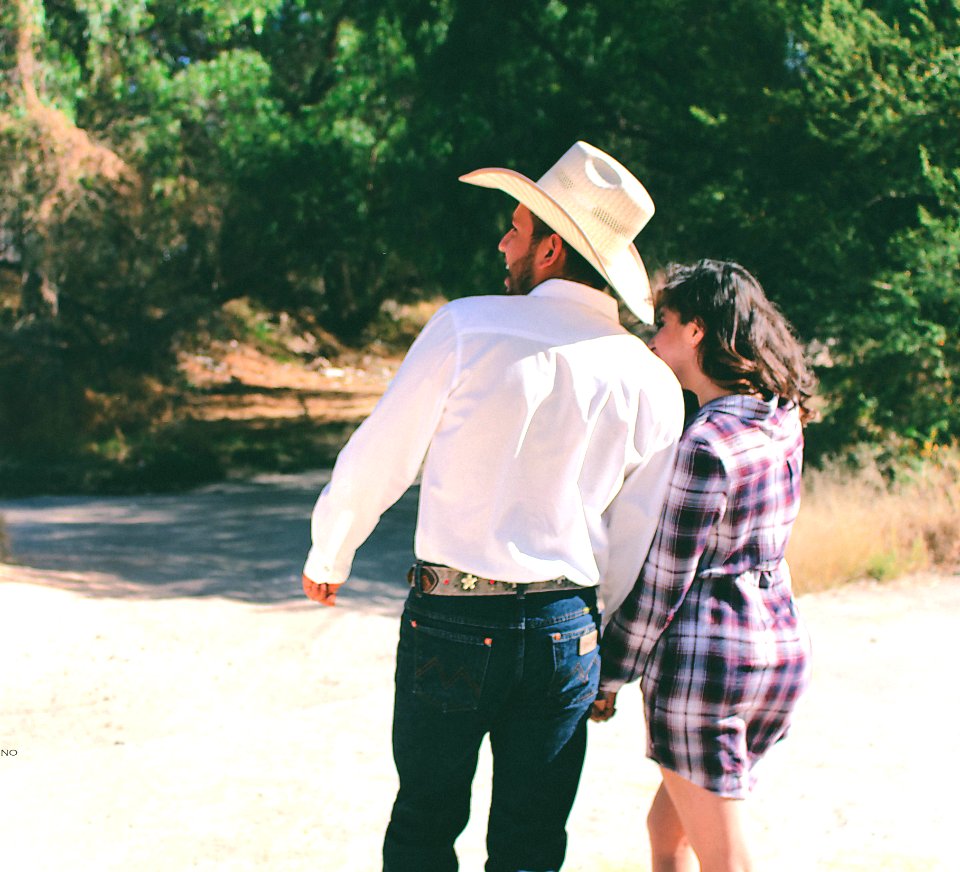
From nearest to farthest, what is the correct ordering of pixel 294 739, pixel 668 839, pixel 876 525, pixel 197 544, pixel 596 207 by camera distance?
1. pixel 596 207
2. pixel 668 839
3. pixel 294 739
4. pixel 876 525
5. pixel 197 544

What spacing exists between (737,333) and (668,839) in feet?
3.84

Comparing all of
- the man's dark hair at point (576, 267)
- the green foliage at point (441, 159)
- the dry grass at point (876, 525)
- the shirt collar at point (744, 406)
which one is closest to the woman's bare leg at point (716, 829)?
the shirt collar at point (744, 406)

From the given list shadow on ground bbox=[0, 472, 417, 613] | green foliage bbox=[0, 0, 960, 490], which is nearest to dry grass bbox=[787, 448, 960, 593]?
green foliage bbox=[0, 0, 960, 490]

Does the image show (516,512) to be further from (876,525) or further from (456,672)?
(876,525)

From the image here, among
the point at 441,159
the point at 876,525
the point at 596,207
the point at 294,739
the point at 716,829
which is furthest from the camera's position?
the point at 441,159

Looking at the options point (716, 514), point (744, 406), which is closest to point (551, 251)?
point (744, 406)

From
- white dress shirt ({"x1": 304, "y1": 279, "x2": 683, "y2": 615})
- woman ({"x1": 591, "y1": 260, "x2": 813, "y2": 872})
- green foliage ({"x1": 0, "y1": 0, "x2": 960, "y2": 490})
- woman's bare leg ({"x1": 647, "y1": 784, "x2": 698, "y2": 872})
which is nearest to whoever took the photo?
white dress shirt ({"x1": 304, "y1": 279, "x2": 683, "y2": 615})

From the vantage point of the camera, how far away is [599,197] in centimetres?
253

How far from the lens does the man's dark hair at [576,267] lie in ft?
8.12

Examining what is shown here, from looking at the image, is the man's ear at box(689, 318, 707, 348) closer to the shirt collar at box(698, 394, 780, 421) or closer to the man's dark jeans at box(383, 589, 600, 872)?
the shirt collar at box(698, 394, 780, 421)

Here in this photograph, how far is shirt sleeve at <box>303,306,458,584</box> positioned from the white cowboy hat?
1.03ft

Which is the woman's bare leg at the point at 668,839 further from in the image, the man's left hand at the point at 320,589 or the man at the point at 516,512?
the man's left hand at the point at 320,589

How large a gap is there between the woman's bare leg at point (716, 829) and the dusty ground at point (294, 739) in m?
1.10

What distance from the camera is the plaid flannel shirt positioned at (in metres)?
2.39
